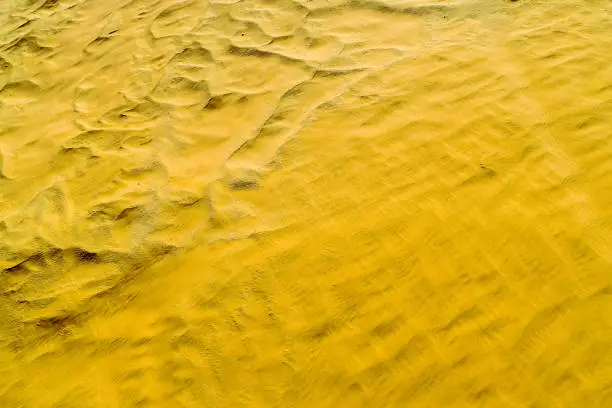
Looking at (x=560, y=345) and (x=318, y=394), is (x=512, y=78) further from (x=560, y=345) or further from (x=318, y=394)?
(x=318, y=394)

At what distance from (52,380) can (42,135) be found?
228 centimetres

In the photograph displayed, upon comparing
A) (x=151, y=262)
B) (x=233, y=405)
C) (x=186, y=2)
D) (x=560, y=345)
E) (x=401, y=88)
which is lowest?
(x=233, y=405)

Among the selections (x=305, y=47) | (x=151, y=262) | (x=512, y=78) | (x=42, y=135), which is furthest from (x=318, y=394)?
(x=42, y=135)

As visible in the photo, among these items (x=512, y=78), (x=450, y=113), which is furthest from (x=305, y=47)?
(x=512, y=78)

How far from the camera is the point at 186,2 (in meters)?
4.45

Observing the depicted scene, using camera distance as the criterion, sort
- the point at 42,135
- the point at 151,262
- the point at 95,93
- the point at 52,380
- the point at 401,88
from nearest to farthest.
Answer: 1. the point at 52,380
2. the point at 151,262
3. the point at 401,88
4. the point at 42,135
5. the point at 95,93

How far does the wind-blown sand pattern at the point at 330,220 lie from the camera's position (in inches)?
75.2

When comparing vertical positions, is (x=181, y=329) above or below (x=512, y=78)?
below

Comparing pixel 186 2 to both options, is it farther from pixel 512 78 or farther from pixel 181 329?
pixel 181 329

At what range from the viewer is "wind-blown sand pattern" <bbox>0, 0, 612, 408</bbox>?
1909mm

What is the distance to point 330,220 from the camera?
2.40 meters

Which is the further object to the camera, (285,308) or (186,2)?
(186,2)

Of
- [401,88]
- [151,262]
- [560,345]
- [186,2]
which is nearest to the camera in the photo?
[560,345]

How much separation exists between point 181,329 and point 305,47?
101 inches
